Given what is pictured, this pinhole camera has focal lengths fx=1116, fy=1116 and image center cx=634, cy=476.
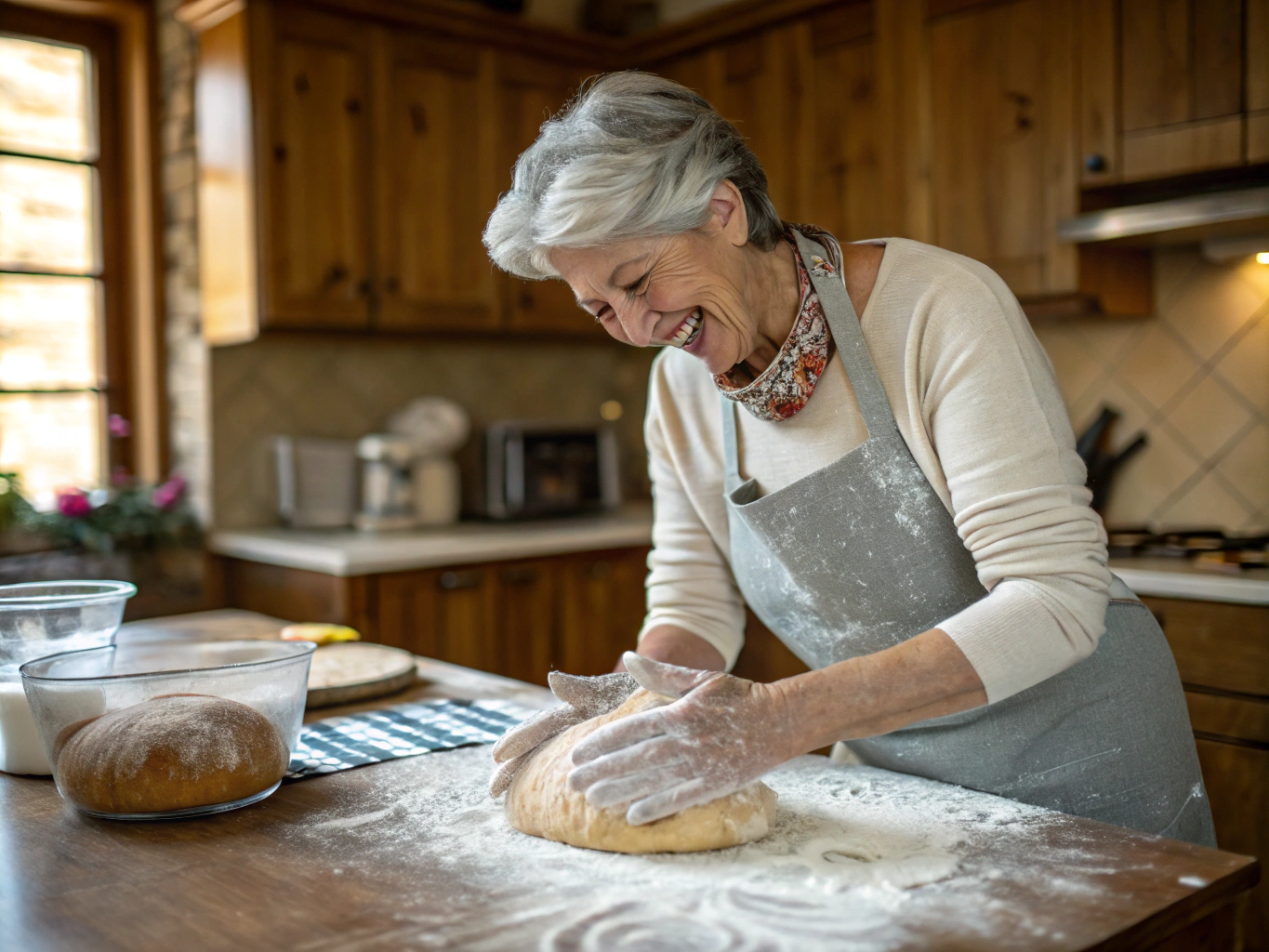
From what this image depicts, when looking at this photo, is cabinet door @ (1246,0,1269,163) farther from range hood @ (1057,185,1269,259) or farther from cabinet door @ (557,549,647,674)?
cabinet door @ (557,549,647,674)

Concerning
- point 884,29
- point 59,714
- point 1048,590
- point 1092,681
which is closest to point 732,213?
point 1048,590

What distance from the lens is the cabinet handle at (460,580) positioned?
114 inches

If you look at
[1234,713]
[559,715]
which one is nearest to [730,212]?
[559,715]

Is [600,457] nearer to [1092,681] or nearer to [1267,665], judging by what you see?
[1267,665]

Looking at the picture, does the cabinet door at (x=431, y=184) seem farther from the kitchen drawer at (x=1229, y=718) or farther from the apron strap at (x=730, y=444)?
the kitchen drawer at (x=1229, y=718)

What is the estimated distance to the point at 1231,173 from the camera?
8.14 ft

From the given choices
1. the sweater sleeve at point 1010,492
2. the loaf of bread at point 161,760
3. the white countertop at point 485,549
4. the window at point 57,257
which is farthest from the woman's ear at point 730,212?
the window at point 57,257

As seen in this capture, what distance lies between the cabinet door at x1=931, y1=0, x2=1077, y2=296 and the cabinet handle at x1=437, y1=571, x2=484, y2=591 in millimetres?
1515

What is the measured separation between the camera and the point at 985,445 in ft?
3.63

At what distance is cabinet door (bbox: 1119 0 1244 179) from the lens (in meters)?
2.39

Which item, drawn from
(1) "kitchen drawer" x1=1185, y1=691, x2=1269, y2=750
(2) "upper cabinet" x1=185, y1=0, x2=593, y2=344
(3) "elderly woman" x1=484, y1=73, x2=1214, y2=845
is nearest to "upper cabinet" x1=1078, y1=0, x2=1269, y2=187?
(1) "kitchen drawer" x1=1185, y1=691, x2=1269, y2=750

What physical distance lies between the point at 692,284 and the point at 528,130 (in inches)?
101

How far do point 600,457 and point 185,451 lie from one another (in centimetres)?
126

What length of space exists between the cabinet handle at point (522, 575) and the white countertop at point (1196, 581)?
1464mm
